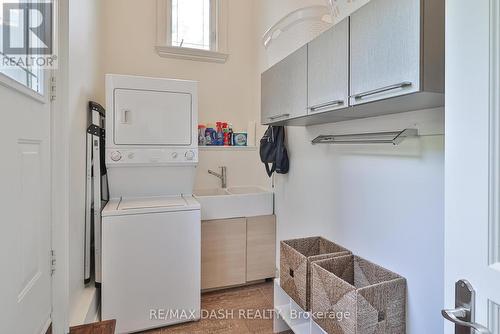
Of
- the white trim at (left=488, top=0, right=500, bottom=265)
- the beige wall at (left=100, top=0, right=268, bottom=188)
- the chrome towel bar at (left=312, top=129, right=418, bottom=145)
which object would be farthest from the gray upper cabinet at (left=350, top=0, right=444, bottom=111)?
the beige wall at (left=100, top=0, right=268, bottom=188)

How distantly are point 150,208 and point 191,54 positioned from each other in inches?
73.2

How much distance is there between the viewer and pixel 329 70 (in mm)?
1458

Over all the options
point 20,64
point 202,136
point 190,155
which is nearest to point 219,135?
point 202,136

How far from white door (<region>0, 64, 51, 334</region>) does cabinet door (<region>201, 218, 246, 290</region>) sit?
52.6 inches

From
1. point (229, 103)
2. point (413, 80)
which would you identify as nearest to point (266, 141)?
point (229, 103)

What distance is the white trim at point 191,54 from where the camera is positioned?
9.96 ft

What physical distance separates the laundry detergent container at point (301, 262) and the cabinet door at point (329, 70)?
0.88 metres

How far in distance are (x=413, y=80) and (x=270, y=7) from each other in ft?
7.58

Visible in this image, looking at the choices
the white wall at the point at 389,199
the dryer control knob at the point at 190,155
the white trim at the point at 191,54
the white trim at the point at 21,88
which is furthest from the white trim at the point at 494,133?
the white trim at the point at 191,54

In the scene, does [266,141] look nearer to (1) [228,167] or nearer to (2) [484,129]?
(1) [228,167]

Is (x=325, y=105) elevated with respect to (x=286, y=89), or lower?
lower

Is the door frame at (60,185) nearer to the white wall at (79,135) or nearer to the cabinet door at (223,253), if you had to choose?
the white wall at (79,135)

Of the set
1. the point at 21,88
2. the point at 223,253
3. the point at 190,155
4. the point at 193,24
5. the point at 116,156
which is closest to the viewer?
the point at 21,88

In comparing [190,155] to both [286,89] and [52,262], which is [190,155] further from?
[52,262]
